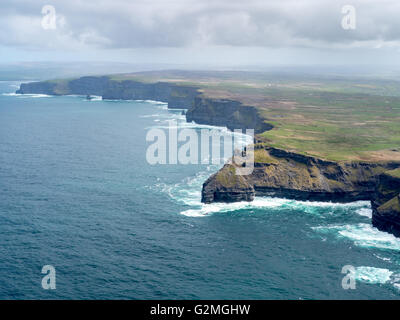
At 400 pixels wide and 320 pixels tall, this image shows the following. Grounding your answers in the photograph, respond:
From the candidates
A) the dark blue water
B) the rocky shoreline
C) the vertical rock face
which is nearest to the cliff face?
the rocky shoreline

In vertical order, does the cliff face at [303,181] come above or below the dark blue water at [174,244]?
above

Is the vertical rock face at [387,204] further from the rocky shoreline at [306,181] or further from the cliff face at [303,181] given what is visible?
the cliff face at [303,181]

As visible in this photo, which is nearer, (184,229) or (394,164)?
(184,229)

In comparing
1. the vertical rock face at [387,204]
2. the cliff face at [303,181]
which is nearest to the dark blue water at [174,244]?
the vertical rock face at [387,204]

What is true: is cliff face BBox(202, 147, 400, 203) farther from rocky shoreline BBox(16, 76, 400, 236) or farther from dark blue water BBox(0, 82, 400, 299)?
dark blue water BBox(0, 82, 400, 299)

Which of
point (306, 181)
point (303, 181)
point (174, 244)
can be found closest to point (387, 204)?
point (306, 181)
